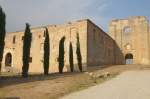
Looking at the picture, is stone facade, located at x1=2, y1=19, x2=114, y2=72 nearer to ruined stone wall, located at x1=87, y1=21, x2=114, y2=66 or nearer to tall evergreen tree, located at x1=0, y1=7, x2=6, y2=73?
ruined stone wall, located at x1=87, y1=21, x2=114, y2=66

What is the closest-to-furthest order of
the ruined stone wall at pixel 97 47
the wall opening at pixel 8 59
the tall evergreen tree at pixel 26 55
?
1. the tall evergreen tree at pixel 26 55
2. the ruined stone wall at pixel 97 47
3. the wall opening at pixel 8 59

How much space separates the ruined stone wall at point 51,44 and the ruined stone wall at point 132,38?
1564 cm

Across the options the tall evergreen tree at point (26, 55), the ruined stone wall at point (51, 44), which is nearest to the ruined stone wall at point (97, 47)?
the ruined stone wall at point (51, 44)

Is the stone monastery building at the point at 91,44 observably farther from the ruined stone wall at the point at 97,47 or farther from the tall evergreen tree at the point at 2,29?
the tall evergreen tree at the point at 2,29

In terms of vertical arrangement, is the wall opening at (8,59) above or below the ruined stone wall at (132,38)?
below

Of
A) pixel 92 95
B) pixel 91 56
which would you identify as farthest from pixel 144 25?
pixel 92 95

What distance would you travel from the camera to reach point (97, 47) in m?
30.0

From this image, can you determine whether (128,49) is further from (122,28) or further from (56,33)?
(56,33)

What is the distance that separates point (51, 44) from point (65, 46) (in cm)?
267

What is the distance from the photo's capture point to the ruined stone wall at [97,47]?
90.3 ft

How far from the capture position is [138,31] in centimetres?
3934

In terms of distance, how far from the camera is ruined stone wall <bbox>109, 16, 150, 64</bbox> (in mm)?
38219

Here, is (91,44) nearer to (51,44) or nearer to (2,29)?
(51,44)

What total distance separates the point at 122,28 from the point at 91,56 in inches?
659
